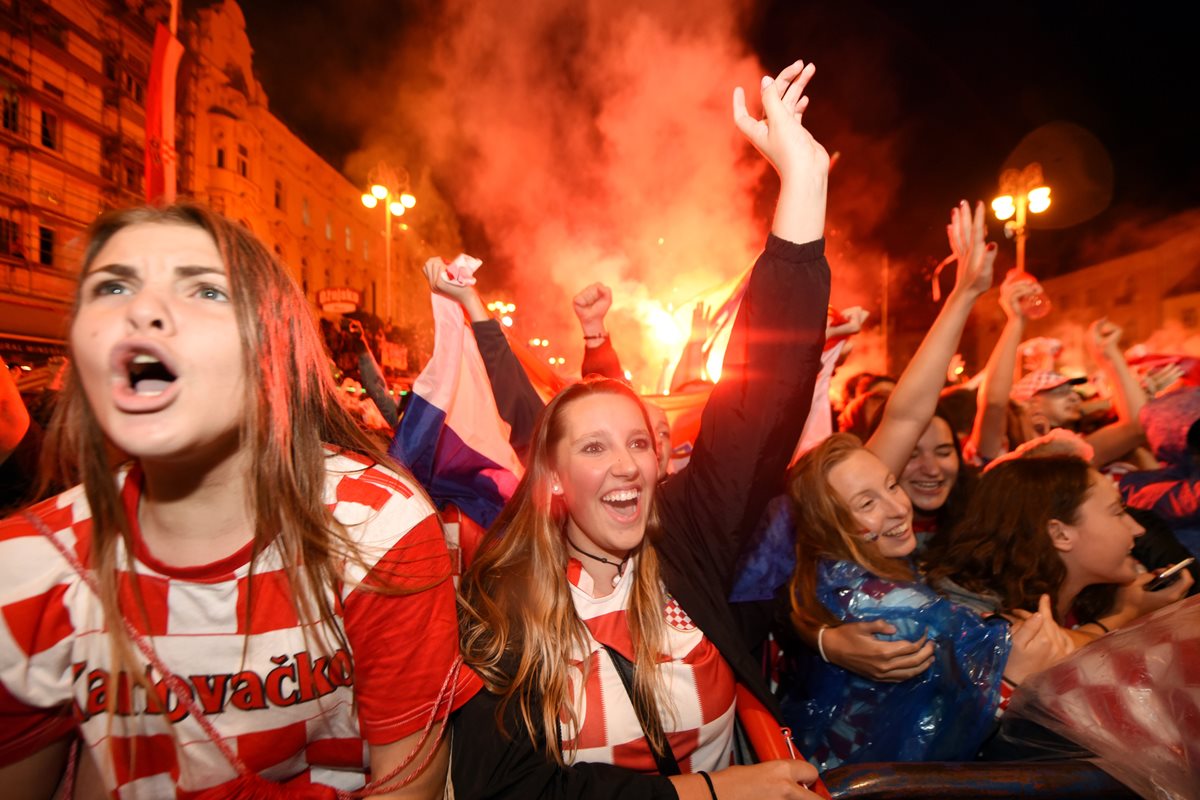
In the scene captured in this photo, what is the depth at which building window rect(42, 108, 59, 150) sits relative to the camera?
15.9 meters

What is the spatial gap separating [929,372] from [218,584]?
103 inches

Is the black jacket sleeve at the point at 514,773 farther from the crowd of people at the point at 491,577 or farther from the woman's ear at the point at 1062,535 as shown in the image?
the woman's ear at the point at 1062,535

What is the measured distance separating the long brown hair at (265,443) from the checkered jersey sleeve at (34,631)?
76 mm

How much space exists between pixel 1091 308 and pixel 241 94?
40.6 metres

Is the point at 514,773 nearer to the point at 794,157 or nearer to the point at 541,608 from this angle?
the point at 541,608

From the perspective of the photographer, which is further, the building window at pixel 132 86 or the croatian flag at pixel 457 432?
the building window at pixel 132 86

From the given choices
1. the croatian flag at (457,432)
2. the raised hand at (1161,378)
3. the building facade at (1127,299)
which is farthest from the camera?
the building facade at (1127,299)

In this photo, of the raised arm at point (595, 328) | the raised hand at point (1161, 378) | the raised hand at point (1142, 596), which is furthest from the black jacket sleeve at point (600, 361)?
the raised hand at point (1161, 378)

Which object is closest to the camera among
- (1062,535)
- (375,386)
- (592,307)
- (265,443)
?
(265,443)

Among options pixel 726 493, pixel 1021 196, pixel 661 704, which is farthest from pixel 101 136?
pixel 661 704

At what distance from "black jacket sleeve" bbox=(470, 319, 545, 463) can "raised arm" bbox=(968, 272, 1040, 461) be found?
9.72 feet

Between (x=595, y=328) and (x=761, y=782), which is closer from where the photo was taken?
(x=761, y=782)

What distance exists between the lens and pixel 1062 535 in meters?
2.57

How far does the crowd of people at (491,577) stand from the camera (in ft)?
4.40
